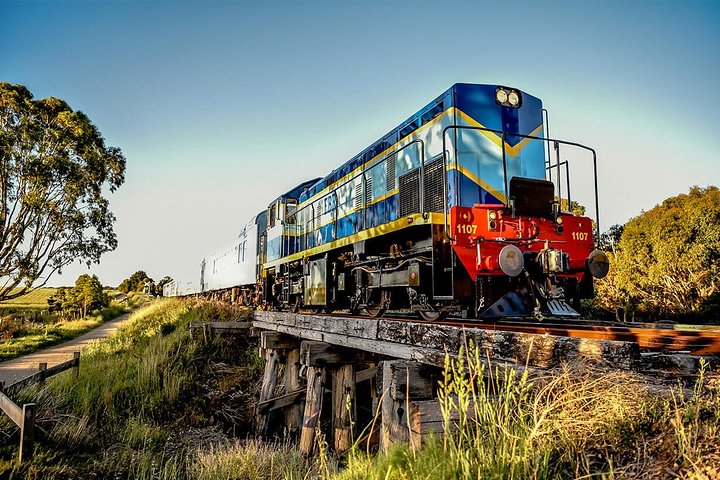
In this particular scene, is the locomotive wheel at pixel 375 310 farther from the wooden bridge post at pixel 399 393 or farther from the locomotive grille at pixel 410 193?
the wooden bridge post at pixel 399 393

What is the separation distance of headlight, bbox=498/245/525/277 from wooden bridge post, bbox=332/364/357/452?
2498 millimetres

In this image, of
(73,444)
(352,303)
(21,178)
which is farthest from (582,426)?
(21,178)

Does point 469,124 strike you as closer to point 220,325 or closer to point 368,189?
point 368,189

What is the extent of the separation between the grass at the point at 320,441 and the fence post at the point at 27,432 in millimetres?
136

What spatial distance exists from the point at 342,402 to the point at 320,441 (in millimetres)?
3687

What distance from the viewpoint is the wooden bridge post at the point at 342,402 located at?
21.0 ft

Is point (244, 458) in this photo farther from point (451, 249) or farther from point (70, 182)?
point (70, 182)

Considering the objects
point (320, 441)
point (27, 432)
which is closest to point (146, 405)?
point (27, 432)

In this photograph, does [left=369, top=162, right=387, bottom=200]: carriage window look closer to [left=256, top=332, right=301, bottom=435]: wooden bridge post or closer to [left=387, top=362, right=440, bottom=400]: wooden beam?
[left=256, top=332, right=301, bottom=435]: wooden bridge post

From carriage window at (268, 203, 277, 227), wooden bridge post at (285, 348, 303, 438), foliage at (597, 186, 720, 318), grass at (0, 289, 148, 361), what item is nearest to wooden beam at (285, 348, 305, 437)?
wooden bridge post at (285, 348, 303, 438)

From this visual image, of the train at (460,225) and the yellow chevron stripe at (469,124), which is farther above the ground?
the yellow chevron stripe at (469,124)

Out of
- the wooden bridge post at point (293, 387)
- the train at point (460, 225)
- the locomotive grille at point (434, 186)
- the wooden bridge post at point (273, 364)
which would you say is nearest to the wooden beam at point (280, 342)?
the wooden bridge post at point (273, 364)

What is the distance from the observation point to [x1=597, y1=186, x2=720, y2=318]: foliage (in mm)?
14016

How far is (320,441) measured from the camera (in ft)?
10.1
